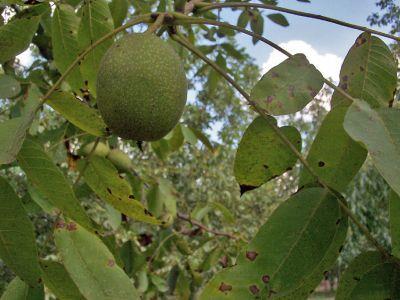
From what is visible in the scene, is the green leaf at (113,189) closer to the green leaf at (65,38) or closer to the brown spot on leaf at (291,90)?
the green leaf at (65,38)

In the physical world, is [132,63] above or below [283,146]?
above

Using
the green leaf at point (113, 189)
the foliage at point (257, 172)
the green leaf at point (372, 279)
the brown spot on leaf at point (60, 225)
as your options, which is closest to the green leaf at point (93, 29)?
the foliage at point (257, 172)

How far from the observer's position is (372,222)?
9.06m

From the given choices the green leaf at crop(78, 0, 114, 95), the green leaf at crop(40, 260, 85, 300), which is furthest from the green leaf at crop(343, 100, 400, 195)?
the green leaf at crop(78, 0, 114, 95)

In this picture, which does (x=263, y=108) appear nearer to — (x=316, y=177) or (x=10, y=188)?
(x=316, y=177)

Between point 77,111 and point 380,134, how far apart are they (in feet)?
2.30

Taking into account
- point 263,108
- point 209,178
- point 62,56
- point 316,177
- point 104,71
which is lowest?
point 209,178

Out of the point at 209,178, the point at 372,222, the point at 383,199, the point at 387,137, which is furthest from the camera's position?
the point at 372,222

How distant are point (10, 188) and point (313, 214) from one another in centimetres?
53

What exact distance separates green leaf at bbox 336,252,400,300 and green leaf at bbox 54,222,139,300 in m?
0.37

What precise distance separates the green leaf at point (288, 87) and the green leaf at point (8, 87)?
1.79 feet

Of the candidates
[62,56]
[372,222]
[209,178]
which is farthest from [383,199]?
[62,56]

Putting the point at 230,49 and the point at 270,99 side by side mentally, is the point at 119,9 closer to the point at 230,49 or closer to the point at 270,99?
the point at 230,49

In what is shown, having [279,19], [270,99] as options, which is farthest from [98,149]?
[270,99]
